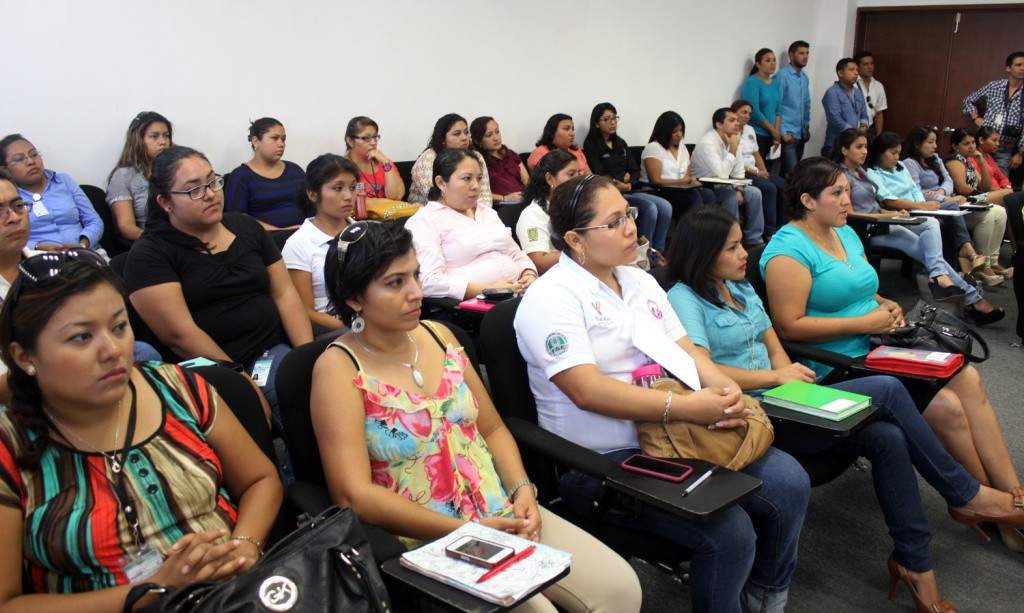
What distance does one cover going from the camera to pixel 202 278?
7.86ft

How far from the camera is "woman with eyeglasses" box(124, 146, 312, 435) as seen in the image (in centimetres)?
232

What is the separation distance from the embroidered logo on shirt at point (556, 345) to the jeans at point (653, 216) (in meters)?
4.09

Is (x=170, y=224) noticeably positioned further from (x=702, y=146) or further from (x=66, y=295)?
(x=702, y=146)

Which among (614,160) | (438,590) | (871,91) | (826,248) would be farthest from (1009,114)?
(438,590)

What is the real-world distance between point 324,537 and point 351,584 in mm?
87

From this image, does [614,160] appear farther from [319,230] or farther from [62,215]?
[62,215]

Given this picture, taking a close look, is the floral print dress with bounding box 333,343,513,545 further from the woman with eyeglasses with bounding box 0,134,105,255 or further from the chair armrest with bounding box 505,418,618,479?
the woman with eyeglasses with bounding box 0,134,105,255

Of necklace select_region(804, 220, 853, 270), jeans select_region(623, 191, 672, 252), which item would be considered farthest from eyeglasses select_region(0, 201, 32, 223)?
jeans select_region(623, 191, 672, 252)

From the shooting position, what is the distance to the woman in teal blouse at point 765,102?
816cm

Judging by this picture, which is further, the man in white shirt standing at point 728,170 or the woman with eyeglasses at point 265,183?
the man in white shirt standing at point 728,170

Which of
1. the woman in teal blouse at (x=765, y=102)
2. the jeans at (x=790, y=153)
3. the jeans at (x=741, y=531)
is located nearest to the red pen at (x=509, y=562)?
the jeans at (x=741, y=531)

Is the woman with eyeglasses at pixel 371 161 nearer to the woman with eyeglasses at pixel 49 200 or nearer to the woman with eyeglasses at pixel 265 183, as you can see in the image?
the woman with eyeglasses at pixel 265 183

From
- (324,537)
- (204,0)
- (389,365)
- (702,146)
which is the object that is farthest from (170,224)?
(702,146)

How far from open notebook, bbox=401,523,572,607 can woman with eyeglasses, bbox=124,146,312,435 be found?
3.81 feet
